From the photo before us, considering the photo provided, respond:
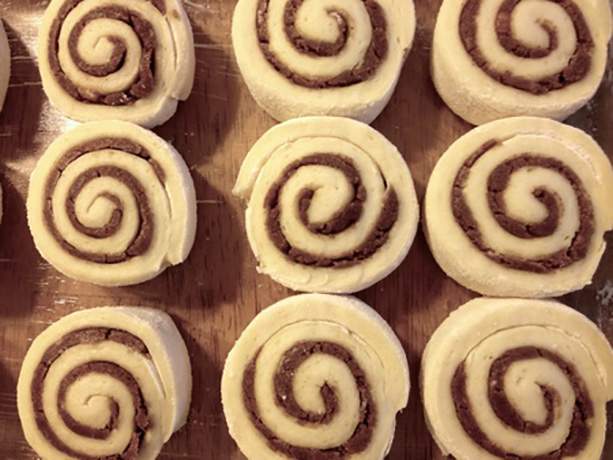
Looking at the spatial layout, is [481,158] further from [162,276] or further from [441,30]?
[162,276]

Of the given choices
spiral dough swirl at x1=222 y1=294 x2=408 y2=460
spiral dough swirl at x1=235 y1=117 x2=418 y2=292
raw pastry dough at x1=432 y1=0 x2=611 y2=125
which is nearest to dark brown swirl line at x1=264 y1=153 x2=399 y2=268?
spiral dough swirl at x1=235 y1=117 x2=418 y2=292

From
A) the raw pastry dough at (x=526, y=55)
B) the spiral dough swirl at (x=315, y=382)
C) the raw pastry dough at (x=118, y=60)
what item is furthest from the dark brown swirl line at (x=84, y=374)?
the raw pastry dough at (x=526, y=55)

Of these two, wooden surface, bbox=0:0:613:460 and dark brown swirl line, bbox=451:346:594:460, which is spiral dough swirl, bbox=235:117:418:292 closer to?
wooden surface, bbox=0:0:613:460

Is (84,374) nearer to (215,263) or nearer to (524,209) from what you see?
(215,263)

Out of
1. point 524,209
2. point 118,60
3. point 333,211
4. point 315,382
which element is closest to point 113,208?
point 118,60

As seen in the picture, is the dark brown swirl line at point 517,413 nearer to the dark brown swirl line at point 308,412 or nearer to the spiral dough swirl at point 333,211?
the dark brown swirl line at point 308,412

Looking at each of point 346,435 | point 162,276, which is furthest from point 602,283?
point 162,276
